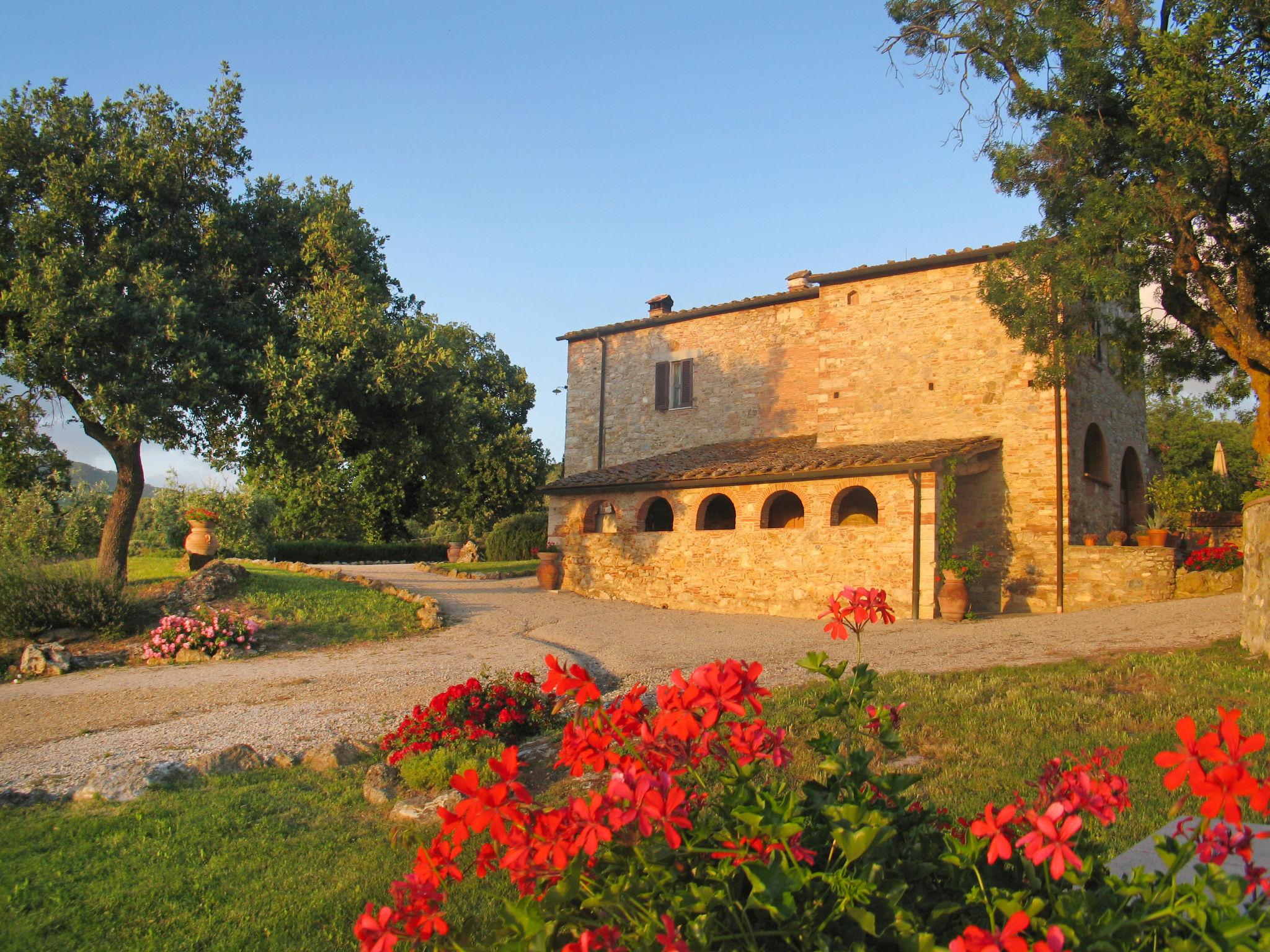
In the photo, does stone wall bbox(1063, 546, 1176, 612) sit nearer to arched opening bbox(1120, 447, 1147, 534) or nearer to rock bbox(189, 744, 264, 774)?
arched opening bbox(1120, 447, 1147, 534)

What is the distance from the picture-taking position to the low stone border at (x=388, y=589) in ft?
44.4

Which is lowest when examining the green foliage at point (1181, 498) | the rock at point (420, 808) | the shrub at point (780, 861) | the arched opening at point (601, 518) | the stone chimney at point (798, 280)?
the rock at point (420, 808)

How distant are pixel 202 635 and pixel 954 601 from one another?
1132 cm

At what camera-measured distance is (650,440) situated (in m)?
21.4

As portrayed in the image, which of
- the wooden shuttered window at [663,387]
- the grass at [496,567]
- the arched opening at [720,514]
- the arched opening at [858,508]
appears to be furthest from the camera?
the grass at [496,567]

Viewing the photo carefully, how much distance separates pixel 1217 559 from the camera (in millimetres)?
A: 14242

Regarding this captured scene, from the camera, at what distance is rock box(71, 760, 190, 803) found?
5.19 metres

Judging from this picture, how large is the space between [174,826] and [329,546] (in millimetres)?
26106

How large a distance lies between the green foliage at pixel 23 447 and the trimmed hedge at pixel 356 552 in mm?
14157

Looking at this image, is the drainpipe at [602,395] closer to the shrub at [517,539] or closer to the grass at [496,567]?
the grass at [496,567]

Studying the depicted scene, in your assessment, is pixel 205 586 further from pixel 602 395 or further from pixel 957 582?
pixel 957 582

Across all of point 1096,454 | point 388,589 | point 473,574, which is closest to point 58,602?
point 388,589

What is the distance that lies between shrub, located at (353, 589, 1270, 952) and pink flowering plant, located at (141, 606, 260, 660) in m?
10.7

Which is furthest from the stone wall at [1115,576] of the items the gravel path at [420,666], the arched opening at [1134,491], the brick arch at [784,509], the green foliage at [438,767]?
the green foliage at [438,767]
